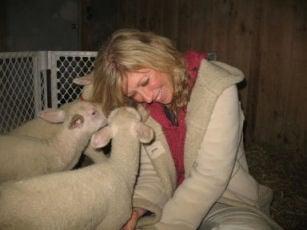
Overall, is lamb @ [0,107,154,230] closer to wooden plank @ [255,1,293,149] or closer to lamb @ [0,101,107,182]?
lamb @ [0,101,107,182]

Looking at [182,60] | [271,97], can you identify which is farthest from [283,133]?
[182,60]

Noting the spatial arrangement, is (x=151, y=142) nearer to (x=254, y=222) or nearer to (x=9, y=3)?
(x=254, y=222)

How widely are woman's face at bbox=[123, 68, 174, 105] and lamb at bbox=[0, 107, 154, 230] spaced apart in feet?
0.61

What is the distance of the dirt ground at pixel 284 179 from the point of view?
121 inches

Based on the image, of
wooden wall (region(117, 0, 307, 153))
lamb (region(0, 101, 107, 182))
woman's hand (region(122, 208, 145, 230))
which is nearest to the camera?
woman's hand (region(122, 208, 145, 230))

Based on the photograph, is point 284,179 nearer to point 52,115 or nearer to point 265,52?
point 265,52

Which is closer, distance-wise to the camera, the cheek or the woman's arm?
the woman's arm

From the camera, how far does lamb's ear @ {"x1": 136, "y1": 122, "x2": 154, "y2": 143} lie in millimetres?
2139

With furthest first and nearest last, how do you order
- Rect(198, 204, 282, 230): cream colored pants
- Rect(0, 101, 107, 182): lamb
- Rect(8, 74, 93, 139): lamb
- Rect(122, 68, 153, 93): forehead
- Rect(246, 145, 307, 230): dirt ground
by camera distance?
1. Rect(246, 145, 307, 230): dirt ground
2. Rect(8, 74, 93, 139): lamb
3. Rect(0, 101, 107, 182): lamb
4. Rect(122, 68, 153, 93): forehead
5. Rect(198, 204, 282, 230): cream colored pants

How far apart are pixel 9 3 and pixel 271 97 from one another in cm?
509

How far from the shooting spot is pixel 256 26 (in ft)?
12.8

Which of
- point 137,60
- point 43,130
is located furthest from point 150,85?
point 43,130

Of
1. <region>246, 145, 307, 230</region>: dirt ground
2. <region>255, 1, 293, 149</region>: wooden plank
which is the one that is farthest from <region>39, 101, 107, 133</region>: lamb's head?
<region>255, 1, 293, 149</region>: wooden plank

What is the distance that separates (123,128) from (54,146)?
80 centimetres
